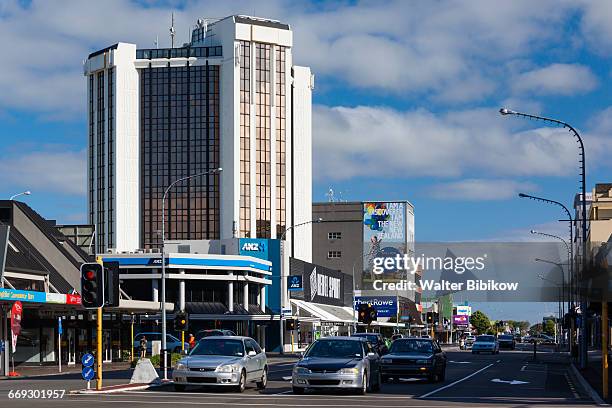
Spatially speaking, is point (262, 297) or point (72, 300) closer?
point (72, 300)

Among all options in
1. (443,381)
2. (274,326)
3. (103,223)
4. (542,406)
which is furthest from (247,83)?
(542,406)

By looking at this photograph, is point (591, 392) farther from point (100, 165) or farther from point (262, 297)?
point (100, 165)

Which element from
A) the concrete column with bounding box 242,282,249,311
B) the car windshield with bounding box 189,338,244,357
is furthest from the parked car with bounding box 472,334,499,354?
the car windshield with bounding box 189,338,244,357

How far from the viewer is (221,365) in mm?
28297

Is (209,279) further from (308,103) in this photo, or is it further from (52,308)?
(308,103)

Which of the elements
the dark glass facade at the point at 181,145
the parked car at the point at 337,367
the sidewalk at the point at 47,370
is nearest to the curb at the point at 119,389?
the parked car at the point at 337,367

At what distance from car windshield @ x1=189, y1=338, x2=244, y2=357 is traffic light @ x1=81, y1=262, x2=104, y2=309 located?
12.3ft

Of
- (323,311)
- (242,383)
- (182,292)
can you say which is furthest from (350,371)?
(323,311)

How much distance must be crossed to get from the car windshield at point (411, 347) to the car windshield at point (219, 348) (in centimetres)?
823

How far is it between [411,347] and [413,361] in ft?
3.64

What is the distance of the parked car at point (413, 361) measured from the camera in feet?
115

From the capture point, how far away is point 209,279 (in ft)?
291

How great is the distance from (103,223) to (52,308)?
3108 inches

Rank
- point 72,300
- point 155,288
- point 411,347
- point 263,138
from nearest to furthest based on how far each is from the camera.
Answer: point 411,347 → point 72,300 → point 155,288 → point 263,138
